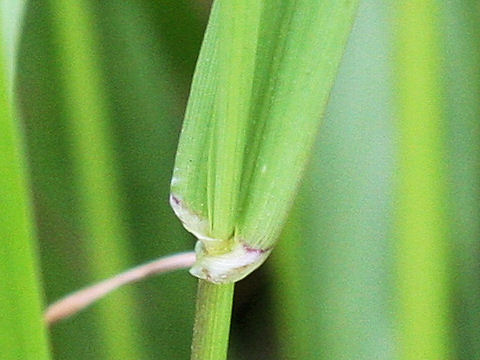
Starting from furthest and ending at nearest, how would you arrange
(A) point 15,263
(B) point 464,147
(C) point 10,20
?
(B) point 464,147 → (C) point 10,20 → (A) point 15,263

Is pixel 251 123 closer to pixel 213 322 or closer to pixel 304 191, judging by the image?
pixel 213 322

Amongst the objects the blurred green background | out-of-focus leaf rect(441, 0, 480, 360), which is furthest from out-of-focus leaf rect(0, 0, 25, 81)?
out-of-focus leaf rect(441, 0, 480, 360)

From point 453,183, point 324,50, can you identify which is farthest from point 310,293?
point 324,50

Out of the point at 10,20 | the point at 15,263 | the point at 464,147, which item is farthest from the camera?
the point at 464,147

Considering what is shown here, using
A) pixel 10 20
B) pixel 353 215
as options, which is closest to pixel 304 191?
pixel 353 215

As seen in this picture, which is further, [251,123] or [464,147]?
[464,147]

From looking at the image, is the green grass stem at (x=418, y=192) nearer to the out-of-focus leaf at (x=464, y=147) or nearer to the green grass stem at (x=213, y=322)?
the out-of-focus leaf at (x=464, y=147)
